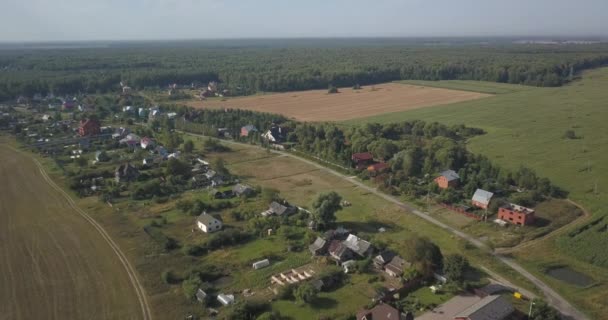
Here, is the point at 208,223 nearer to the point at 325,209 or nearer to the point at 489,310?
the point at 325,209

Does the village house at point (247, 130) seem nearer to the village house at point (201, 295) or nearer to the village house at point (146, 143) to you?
the village house at point (146, 143)

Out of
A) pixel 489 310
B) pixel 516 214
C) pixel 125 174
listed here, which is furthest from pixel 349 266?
pixel 125 174

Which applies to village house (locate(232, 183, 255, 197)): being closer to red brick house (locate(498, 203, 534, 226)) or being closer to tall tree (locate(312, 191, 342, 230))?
tall tree (locate(312, 191, 342, 230))

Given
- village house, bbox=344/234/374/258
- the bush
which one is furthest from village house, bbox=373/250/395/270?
the bush

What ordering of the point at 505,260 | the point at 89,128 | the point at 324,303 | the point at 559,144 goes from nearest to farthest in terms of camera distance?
the point at 324,303, the point at 505,260, the point at 559,144, the point at 89,128

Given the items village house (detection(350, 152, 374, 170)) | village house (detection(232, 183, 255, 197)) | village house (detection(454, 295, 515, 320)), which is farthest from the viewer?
village house (detection(350, 152, 374, 170))

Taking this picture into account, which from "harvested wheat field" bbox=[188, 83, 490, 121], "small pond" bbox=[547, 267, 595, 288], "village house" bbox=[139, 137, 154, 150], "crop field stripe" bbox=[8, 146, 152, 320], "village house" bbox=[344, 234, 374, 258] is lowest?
"small pond" bbox=[547, 267, 595, 288]

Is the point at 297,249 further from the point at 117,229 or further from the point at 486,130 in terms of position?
the point at 486,130
